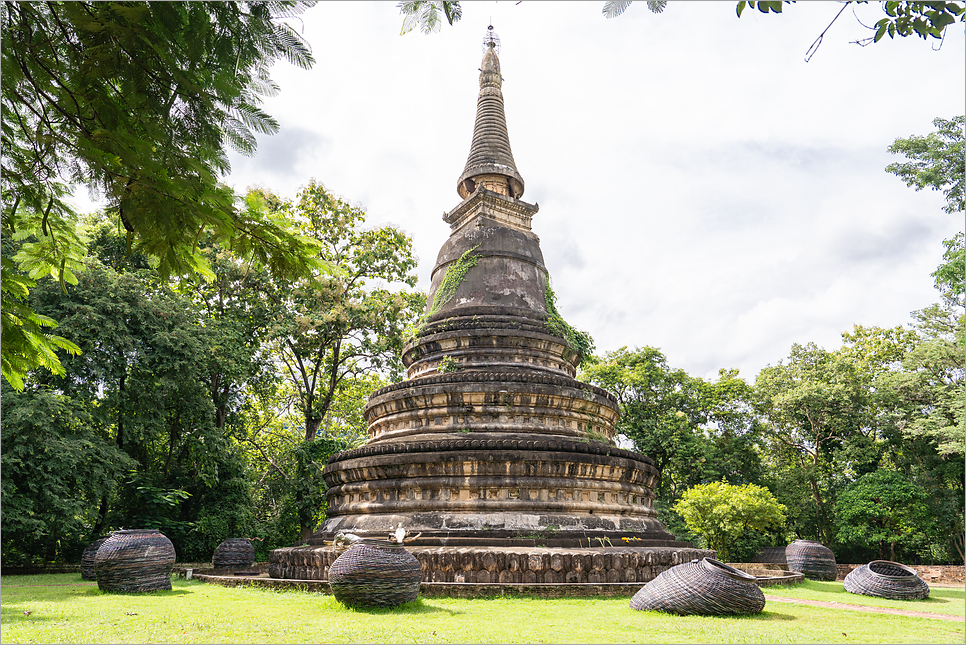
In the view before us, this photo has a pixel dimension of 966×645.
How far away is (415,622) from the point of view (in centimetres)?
774

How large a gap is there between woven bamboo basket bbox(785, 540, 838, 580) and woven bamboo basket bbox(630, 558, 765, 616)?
11785 mm

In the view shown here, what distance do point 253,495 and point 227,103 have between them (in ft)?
73.1

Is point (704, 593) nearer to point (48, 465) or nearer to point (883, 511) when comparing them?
point (48, 465)

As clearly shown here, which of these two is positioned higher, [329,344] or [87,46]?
[329,344]

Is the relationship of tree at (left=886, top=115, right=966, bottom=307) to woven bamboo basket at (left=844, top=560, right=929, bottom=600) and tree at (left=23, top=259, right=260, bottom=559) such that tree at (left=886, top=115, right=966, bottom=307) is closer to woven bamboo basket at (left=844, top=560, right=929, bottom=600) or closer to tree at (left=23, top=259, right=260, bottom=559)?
woven bamboo basket at (left=844, top=560, right=929, bottom=600)

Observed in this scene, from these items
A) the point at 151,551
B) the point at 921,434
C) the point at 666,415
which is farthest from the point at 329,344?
the point at 921,434

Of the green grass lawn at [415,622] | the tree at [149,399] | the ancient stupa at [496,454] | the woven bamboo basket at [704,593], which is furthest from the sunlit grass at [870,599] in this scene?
the tree at [149,399]

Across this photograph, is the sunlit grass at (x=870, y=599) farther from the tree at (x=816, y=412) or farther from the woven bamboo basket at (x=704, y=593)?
the tree at (x=816, y=412)

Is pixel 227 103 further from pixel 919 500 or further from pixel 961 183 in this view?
pixel 919 500

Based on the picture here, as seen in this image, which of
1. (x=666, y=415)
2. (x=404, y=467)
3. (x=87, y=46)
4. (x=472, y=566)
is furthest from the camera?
(x=666, y=415)

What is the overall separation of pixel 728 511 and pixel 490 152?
16.2 m

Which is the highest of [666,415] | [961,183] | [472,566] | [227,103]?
[961,183]

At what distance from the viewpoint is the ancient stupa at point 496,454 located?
40.2 ft

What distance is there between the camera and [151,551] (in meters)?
12.0
